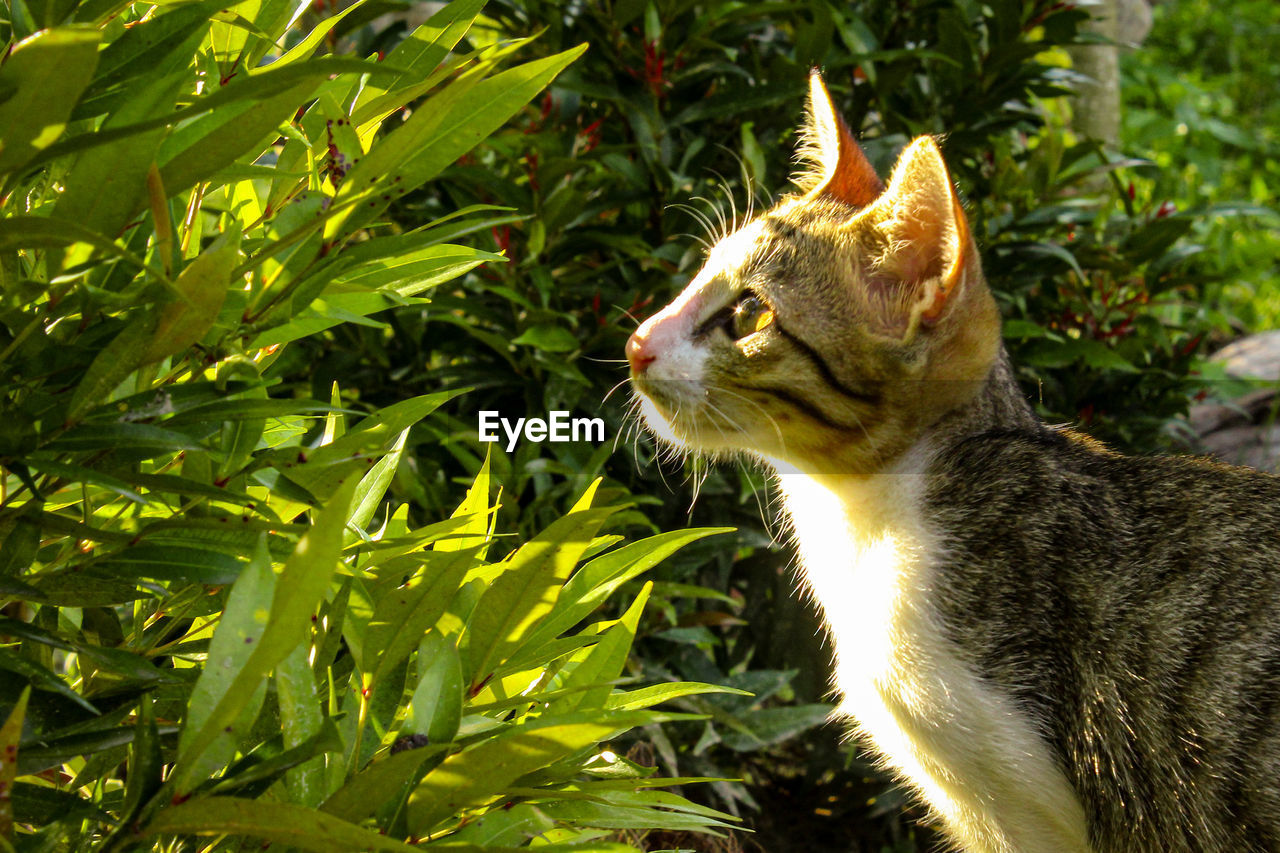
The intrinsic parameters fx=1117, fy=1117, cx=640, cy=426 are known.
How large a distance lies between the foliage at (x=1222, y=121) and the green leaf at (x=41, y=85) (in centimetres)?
453

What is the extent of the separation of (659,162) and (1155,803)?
149 centimetres

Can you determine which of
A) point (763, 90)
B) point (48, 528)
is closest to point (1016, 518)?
point (763, 90)

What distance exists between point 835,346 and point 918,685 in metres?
0.53

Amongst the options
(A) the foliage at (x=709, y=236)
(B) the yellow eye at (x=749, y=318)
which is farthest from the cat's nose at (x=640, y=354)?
(A) the foliage at (x=709, y=236)

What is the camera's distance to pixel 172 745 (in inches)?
41.3

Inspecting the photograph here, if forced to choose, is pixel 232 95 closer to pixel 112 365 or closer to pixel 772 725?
pixel 112 365

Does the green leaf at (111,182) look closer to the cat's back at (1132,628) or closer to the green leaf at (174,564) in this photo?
the green leaf at (174,564)

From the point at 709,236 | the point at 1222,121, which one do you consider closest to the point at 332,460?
the point at 709,236

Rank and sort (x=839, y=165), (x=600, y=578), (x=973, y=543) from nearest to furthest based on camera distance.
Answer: (x=600, y=578)
(x=973, y=543)
(x=839, y=165)

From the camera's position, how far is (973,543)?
1.65m

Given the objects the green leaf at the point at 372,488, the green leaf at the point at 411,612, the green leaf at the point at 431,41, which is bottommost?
the green leaf at the point at 372,488

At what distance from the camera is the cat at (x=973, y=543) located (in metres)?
1.50

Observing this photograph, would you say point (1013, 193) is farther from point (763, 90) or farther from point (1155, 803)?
point (1155, 803)

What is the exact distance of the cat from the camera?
58.9 inches
